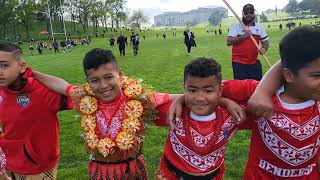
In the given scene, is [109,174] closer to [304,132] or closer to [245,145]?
[304,132]

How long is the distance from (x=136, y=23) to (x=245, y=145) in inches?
4669

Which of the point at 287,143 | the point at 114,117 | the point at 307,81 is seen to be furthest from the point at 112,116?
the point at 307,81

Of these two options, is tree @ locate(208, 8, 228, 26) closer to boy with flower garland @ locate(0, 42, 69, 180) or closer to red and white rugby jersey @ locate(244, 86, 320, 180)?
boy with flower garland @ locate(0, 42, 69, 180)

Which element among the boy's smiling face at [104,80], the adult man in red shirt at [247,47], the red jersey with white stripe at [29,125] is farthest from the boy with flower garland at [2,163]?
the adult man in red shirt at [247,47]

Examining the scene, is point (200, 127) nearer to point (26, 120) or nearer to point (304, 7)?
point (26, 120)

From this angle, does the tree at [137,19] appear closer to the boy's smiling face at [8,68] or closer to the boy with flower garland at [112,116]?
the boy's smiling face at [8,68]

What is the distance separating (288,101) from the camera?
284 centimetres

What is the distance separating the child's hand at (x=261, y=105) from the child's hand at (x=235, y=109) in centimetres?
13

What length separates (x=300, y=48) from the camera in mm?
2617

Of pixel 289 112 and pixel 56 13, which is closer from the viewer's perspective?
pixel 289 112

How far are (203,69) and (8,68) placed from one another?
189 cm

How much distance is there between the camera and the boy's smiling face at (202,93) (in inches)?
119

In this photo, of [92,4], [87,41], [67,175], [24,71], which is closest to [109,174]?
[24,71]

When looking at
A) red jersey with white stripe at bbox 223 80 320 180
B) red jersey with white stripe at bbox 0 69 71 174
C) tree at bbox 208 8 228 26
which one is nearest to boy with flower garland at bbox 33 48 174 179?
red jersey with white stripe at bbox 0 69 71 174
